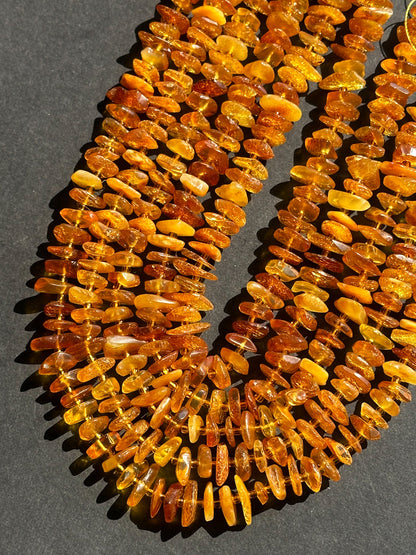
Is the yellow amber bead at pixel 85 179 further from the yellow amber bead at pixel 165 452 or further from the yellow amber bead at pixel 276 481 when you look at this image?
the yellow amber bead at pixel 276 481

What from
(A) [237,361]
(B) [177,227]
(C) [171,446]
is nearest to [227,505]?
(C) [171,446]

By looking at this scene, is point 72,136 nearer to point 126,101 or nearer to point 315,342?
point 126,101

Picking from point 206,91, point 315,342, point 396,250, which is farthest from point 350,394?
point 206,91

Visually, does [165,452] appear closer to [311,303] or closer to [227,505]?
[227,505]

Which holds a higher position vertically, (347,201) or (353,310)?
(347,201)

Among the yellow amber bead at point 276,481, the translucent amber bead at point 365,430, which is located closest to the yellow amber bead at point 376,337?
the translucent amber bead at point 365,430

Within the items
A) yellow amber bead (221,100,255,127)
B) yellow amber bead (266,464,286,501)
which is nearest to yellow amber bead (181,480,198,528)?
yellow amber bead (266,464,286,501)
